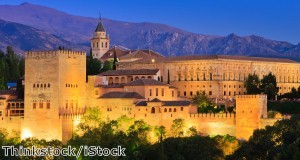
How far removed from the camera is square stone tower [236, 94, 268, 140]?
1849 inches

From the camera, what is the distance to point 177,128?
4934 centimetres

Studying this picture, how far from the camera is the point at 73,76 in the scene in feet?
173

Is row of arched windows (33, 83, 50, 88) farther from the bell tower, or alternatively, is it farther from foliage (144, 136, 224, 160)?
the bell tower

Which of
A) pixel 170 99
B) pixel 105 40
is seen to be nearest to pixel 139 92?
pixel 170 99

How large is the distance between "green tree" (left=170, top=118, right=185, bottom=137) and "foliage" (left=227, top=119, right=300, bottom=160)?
687 centimetres

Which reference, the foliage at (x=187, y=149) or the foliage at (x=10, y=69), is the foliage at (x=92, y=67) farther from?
the foliage at (x=187, y=149)

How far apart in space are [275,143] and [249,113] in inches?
291

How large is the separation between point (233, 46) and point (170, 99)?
130 meters

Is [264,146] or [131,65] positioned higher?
[131,65]

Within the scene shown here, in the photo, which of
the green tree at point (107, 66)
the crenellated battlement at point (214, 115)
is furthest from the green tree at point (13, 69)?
the crenellated battlement at point (214, 115)

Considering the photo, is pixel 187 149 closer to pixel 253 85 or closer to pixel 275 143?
pixel 275 143

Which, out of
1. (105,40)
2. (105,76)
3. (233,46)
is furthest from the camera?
(233,46)

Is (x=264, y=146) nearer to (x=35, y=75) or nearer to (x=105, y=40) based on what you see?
(x=35, y=75)

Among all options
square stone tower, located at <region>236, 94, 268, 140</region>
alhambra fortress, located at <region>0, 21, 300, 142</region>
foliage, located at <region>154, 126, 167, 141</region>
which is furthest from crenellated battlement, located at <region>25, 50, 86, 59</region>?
square stone tower, located at <region>236, 94, 268, 140</region>
